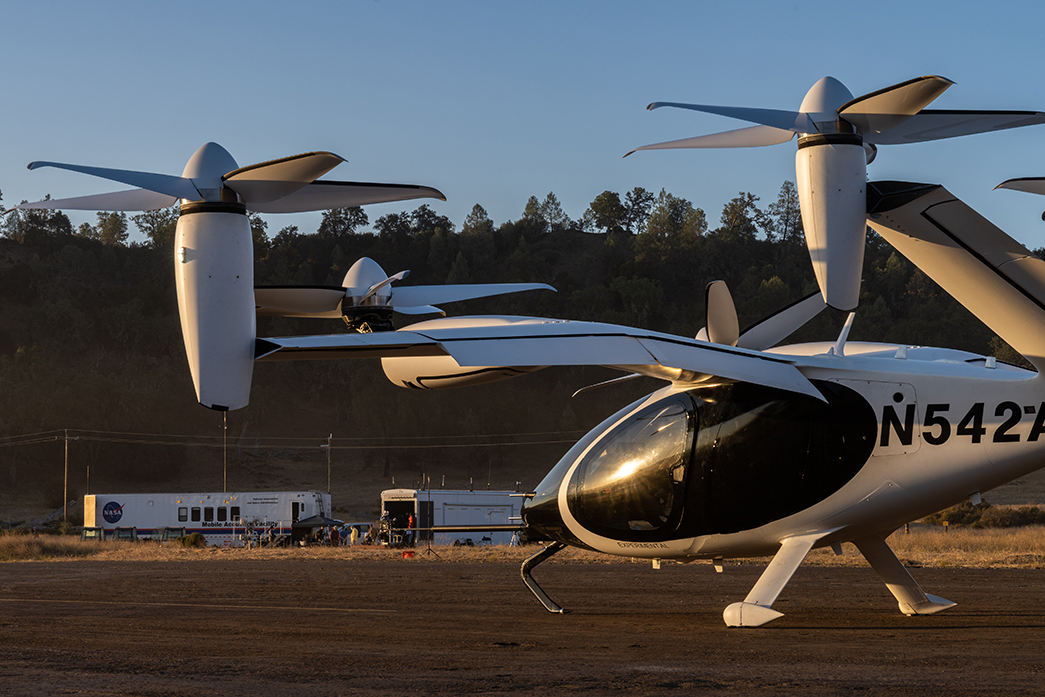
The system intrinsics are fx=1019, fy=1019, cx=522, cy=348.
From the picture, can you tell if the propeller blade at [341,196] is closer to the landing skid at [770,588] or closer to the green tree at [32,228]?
the landing skid at [770,588]

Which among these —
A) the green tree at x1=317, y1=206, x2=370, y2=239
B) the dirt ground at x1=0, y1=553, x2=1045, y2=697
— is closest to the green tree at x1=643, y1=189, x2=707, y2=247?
the green tree at x1=317, y1=206, x2=370, y2=239

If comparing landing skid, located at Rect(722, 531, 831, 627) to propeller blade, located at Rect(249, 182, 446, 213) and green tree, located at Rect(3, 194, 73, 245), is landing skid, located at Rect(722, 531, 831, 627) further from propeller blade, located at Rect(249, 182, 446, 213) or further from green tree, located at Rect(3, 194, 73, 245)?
green tree, located at Rect(3, 194, 73, 245)

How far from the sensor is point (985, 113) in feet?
30.1

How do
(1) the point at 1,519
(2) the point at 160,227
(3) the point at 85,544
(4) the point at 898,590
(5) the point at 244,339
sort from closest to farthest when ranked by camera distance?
(5) the point at 244,339 → (4) the point at 898,590 → (3) the point at 85,544 → (1) the point at 1,519 → (2) the point at 160,227

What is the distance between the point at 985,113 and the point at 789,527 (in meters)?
5.41

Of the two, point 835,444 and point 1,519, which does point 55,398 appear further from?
point 835,444

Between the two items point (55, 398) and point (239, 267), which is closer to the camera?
point (239, 267)

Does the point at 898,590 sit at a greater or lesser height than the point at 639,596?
greater

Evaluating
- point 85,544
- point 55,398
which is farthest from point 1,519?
point 85,544

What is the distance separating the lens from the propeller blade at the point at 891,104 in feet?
28.1

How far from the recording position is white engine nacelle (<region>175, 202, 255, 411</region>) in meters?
10.2

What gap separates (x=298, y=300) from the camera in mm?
15055

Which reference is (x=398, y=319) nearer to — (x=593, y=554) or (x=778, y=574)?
(x=593, y=554)

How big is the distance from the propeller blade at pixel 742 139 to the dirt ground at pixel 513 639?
5.55 meters
